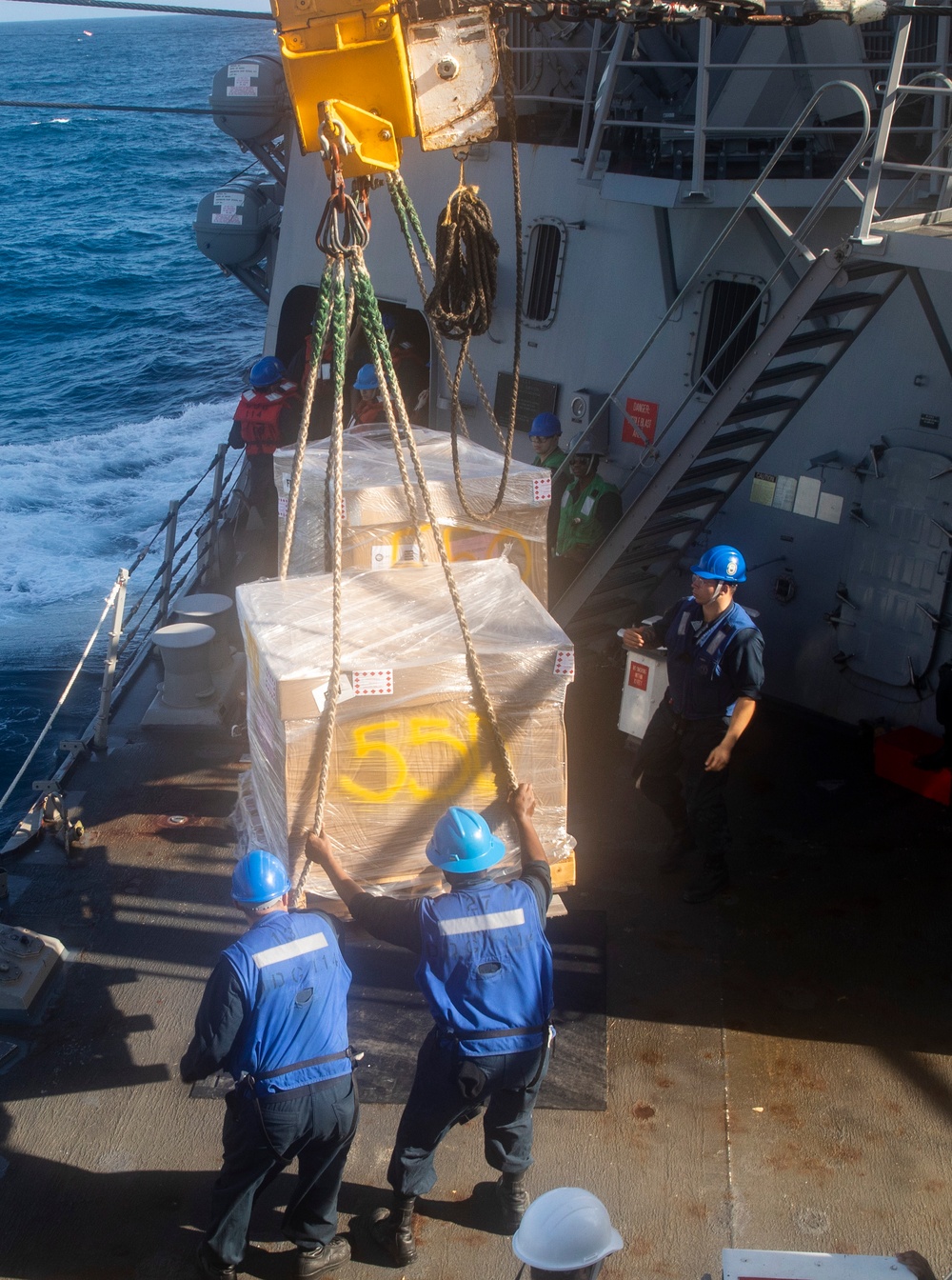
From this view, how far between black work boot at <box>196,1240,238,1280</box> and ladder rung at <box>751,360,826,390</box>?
5001 mm

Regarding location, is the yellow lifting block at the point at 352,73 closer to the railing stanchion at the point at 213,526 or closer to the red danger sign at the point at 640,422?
the red danger sign at the point at 640,422

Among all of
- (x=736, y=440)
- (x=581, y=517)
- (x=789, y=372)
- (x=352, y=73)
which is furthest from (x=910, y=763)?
(x=352, y=73)

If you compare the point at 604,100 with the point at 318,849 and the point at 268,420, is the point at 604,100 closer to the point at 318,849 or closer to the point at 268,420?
the point at 268,420

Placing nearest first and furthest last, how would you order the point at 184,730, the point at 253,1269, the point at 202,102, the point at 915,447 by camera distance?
the point at 253,1269, the point at 915,447, the point at 184,730, the point at 202,102

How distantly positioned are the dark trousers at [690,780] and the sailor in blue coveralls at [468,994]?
1.88 meters

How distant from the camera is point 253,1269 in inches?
156

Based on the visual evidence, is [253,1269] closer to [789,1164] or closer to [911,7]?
[789,1164]

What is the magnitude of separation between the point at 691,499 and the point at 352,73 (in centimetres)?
374

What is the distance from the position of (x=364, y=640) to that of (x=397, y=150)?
6.26 ft

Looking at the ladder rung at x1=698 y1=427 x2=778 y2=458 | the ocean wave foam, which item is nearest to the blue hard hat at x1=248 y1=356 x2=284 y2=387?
the ladder rung at x1=698 y1=427 x2=778 y2=458

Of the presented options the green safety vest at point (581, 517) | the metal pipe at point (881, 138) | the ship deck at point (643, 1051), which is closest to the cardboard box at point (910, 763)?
the ship deck at point (643, 1051)

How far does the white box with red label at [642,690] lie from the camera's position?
21.1ft

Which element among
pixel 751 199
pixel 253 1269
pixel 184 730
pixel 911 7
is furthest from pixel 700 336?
pixel 253 1269

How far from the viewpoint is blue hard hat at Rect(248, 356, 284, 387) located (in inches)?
358
